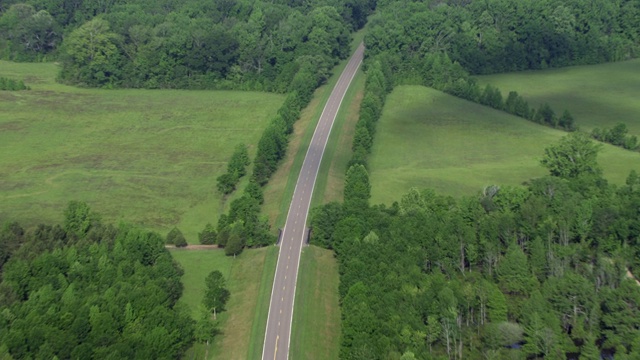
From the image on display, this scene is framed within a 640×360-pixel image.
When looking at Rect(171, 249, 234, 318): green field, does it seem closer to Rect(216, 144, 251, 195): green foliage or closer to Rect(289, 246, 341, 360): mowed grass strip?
Rect(289, 246, 341, 360): mowed grass strip

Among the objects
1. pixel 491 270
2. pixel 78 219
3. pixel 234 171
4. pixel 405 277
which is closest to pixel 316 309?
pixel 405 277

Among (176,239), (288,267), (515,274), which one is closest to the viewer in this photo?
(515,274)

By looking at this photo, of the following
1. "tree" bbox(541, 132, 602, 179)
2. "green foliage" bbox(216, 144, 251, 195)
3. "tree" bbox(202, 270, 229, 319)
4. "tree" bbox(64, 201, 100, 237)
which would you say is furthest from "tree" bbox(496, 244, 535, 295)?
"tree" bbox(64, 201, 100, 237)

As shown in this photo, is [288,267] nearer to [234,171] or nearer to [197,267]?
[197,267]

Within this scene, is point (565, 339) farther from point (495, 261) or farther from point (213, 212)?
point (213, 212)

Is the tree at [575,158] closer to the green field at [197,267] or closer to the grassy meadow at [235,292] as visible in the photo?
the grassy meadow at [235,292]

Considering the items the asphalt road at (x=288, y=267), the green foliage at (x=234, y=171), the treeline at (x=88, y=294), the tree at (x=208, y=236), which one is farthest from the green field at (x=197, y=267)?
the green foliage at (x=234, y=171)

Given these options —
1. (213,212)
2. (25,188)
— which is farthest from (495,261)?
(25,188)
